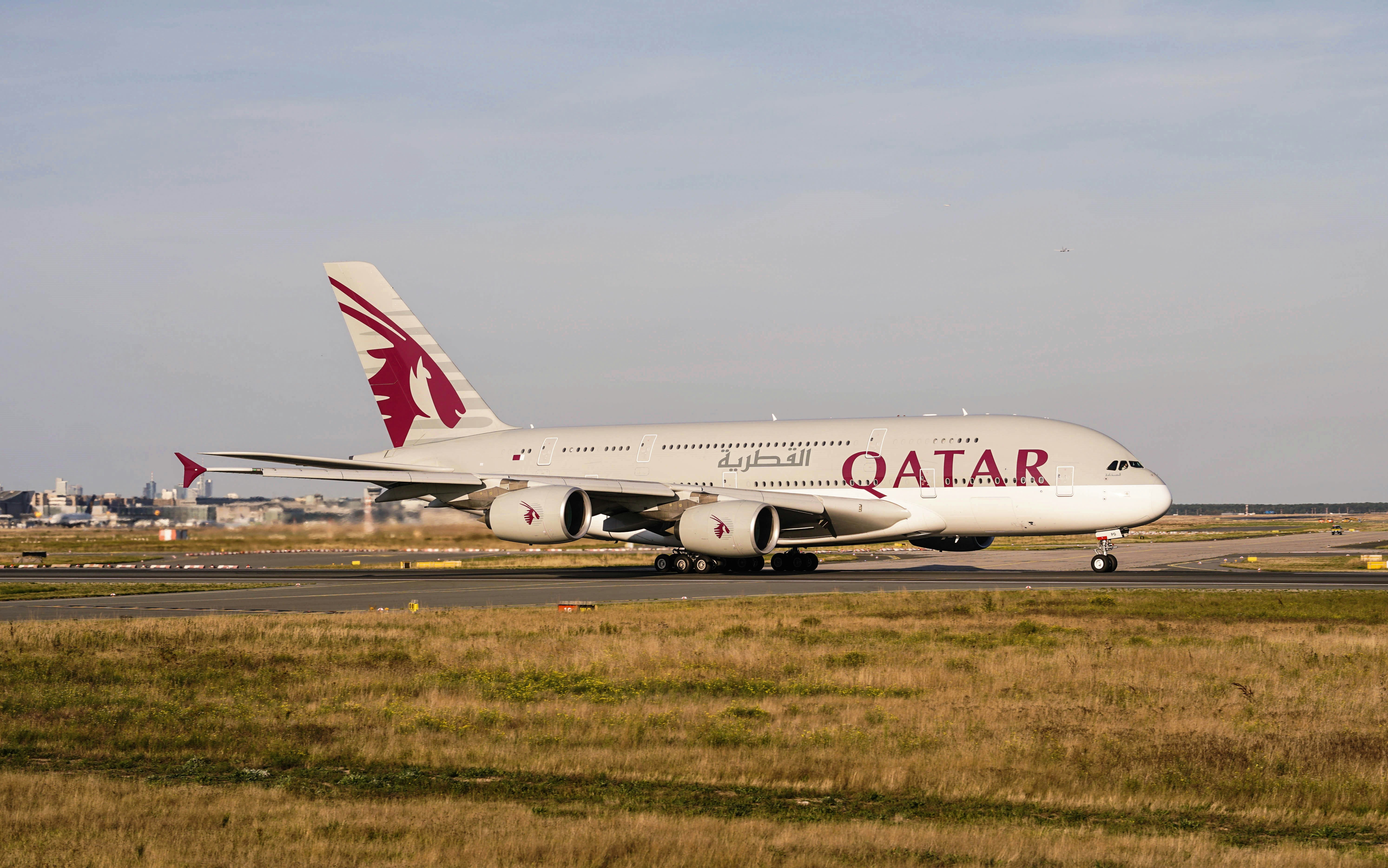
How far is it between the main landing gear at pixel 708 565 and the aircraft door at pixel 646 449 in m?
3.58

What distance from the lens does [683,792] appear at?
444 inches

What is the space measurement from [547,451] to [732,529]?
11655 millimetres

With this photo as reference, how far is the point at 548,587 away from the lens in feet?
122

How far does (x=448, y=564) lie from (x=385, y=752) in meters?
42.4

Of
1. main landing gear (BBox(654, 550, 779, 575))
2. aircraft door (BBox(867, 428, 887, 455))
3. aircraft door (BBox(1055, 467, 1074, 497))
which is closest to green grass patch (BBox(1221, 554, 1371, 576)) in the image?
aircraft door (BBox(1055, 467, 1074, 497))

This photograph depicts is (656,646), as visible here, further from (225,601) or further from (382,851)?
(225,601)

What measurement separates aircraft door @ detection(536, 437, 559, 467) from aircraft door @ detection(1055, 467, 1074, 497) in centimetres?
1882

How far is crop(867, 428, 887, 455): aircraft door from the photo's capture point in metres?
42.3

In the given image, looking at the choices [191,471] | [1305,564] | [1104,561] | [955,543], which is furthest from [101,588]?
[1305,564]

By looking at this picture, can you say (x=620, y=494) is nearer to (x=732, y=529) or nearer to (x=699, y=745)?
(x=732, y=529)

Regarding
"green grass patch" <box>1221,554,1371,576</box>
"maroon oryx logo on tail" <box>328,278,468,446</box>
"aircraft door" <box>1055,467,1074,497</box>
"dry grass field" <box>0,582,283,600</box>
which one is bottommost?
"green grass patch" <box>1221,554,1371,576</box>

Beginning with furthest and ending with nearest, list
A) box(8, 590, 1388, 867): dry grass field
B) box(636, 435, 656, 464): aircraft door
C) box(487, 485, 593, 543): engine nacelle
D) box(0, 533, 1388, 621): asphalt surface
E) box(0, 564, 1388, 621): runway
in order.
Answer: box(636, 435, 656, 464): aircraft door, box(487, 485, 593, 543): engine nacelle, box(0, 533, 1388, 621): asphalt surface, box(0, 564, 1388, 621): runway, box(8, 590, 1388, 867): dry grass field

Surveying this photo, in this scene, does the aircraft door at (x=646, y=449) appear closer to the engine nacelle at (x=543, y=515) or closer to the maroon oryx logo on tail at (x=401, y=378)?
the engine nacelle at (x=543, y=515)

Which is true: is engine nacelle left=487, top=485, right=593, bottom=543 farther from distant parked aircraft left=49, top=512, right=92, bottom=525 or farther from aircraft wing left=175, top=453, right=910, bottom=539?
distant parked aircraft left=49, top=512, right=92, bottom=525
